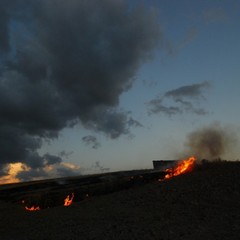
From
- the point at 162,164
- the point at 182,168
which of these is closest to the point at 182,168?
the point at 182,168

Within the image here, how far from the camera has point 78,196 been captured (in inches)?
882

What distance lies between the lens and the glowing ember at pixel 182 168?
24.9 meters

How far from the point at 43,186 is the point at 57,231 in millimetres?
10744

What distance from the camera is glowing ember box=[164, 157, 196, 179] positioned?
980 inches

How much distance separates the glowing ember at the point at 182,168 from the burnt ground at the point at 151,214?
1.43 m

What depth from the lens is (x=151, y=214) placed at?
→ 1728 cm

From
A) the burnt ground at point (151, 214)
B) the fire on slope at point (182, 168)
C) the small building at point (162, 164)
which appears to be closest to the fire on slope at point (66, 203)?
the burnt ground at point (151, 214)

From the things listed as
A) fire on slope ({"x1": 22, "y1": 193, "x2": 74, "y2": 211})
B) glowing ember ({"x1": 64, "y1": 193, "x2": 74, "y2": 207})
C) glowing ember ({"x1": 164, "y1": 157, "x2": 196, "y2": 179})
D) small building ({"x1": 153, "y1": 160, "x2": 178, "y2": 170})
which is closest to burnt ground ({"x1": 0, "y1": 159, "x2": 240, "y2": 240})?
fire on slope ({"x1": 22, "y1": 193, "x2": 74, "y2": 211})

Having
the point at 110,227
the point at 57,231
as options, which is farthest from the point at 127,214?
the point at 57,231

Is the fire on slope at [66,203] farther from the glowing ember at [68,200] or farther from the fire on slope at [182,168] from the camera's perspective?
the fire on slope at [182,168]

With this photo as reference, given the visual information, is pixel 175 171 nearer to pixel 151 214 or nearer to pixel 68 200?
pixel 68 200

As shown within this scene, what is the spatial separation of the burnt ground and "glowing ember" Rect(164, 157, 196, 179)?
1427 millimetres

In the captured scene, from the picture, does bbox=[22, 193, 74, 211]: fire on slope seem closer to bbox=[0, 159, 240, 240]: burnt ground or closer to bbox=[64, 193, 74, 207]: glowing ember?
bbox=[64, 193, 74, 207]: glowing ember

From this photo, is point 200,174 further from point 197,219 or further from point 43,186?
point 43,186
